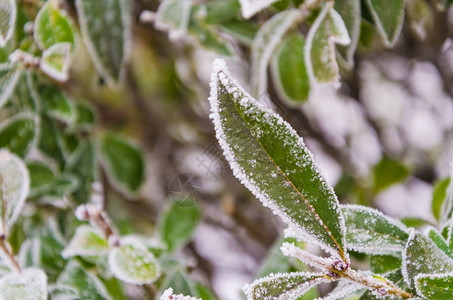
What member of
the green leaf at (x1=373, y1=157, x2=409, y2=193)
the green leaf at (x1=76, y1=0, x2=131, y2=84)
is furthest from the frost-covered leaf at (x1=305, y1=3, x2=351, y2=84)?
the green leaf at (x1=373, y1=157, x2=409, y2=193)

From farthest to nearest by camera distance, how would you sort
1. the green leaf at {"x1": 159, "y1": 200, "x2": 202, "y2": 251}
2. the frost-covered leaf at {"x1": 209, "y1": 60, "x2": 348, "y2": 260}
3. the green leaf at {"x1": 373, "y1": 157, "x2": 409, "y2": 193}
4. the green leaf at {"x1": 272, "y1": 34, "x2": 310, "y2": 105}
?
the green leaf at {"x1": 373, "y1": 157, "x2": 409, "y2": 193}
the green leaf at {"x1": 159, "y1": 200, "x2": 202, "y2": 251}
the green leaf at {"x1": 272, "y1": 34, "x2": 310, "y2": 105}
the frost-covered leaf at {"x1": 209, "y1": 60, "x2": 348, "y2": 260}

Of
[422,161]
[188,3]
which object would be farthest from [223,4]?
[422,161]

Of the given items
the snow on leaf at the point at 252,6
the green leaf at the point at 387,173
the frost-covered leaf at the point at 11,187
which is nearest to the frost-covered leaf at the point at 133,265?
the frost-covered leaf at the point at 11,187

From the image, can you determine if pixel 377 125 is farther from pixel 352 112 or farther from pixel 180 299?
pixel 180 299

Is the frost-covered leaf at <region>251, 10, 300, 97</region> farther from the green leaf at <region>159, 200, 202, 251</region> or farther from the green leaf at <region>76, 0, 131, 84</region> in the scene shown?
the green leaf at <region>159, 200, 202, 251</region>

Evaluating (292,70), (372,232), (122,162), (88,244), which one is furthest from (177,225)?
(372,232)

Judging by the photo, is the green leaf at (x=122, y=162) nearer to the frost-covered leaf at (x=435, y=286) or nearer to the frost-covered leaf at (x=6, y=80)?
the frost-covered leaf at (x=6, y=80)
